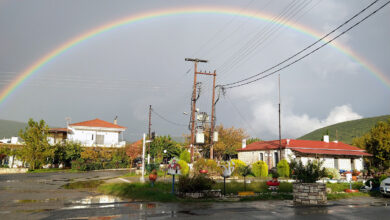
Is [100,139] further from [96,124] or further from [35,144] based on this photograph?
[35,144]

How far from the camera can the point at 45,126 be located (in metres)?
39.2

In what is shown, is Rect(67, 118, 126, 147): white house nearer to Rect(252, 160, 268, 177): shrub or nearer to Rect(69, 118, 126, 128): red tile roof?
Rect(69, 118, 126, 128): red tile roof

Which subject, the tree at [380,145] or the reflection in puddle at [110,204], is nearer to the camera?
the reflection in puddle at [110,204]

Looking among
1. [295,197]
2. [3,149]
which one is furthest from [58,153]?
[295,197]

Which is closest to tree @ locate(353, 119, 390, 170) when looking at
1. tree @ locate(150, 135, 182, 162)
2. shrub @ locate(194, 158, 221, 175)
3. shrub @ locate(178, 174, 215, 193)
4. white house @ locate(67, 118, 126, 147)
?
shrub @ locate(194, 158, 221, 175)

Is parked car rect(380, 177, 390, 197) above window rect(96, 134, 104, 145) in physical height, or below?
below

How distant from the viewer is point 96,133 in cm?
5362

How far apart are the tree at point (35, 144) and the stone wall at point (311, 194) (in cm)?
3540

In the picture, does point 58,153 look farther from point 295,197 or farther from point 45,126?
point 295,197

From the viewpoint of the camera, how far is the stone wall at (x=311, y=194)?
41.7 ft

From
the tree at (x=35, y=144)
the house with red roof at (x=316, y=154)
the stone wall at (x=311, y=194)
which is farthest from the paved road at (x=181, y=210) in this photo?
the tree at (x=35, y=144)

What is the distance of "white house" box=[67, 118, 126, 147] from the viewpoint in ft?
172

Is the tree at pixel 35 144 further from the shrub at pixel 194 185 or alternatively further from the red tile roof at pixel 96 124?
the shrub at pixel 194 185

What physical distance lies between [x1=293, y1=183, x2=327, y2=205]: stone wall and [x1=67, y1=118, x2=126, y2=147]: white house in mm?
43220
